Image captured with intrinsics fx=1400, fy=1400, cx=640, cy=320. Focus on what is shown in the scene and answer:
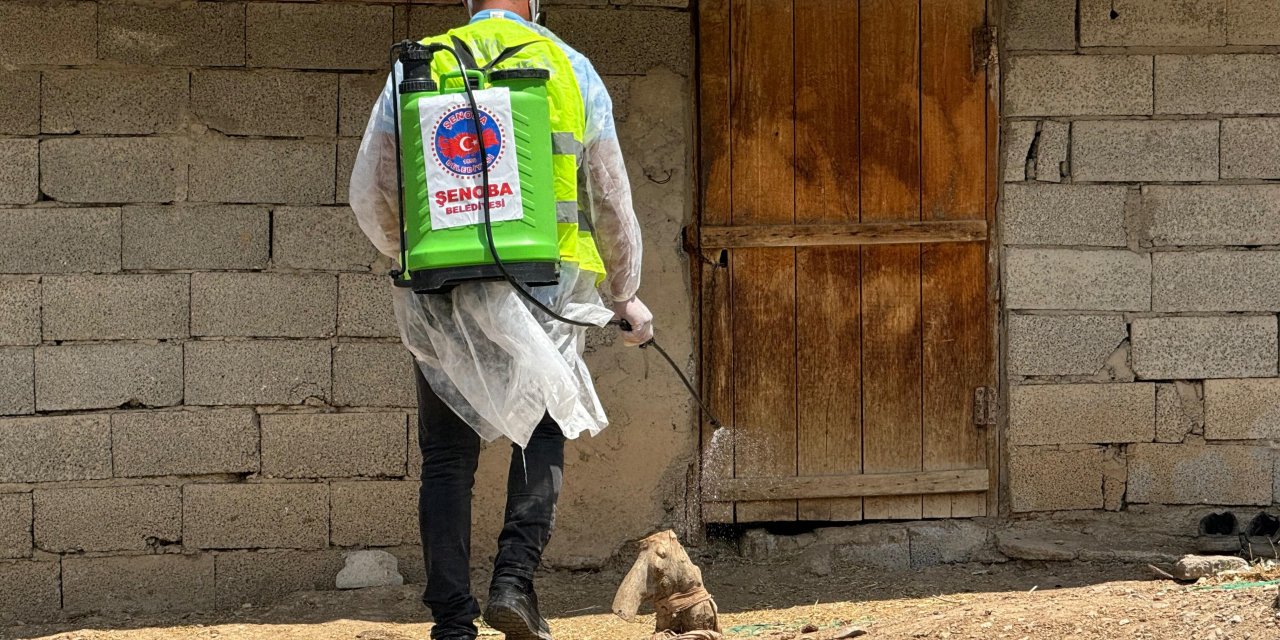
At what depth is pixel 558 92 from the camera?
10.6 feet

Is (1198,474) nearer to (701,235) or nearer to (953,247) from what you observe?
(953,247)

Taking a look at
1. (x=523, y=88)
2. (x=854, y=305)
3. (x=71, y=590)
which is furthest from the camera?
(x=854, y=305)

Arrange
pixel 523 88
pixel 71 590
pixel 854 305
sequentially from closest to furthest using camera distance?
pixel 523 88 → pixel 71 590 → pixel 854 305

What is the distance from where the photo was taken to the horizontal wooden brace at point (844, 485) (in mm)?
5094

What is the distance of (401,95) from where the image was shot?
3.16 m

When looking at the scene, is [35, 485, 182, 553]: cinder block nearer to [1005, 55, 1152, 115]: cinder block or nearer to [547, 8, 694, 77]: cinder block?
[547, 8, 694, 77]: cinder block

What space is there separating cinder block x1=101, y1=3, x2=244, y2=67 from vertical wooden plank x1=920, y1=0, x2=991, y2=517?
2.43 m

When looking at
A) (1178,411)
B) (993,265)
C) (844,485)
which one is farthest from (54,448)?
(1178,411)

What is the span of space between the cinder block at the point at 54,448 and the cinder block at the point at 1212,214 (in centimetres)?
380

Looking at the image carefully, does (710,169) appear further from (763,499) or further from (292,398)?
(292,398)

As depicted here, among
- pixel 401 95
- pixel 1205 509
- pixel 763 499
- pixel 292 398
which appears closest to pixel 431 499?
pixel 401 95

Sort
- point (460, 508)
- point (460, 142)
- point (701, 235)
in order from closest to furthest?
point (460, 142) → point (460, 508) → point (701, 235)

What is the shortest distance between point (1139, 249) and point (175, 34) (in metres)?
3.50

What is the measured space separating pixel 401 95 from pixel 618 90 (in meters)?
1.82
